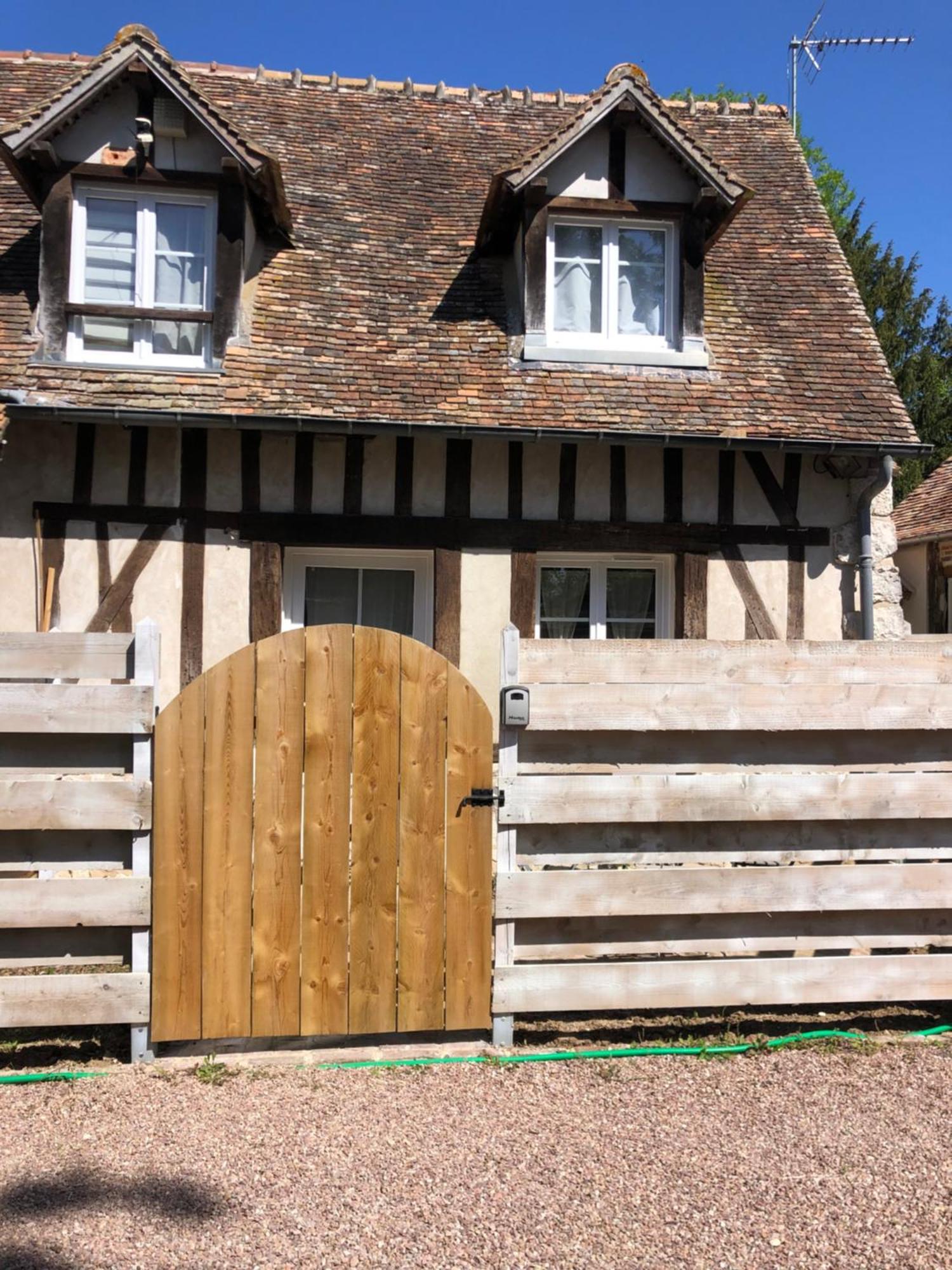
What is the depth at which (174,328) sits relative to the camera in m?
7.14

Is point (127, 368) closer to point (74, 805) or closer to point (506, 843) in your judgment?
point (74, 805)

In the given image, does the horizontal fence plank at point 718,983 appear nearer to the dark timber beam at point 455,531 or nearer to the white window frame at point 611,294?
the dark timber beam at point 455,531

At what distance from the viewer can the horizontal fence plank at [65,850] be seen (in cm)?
373

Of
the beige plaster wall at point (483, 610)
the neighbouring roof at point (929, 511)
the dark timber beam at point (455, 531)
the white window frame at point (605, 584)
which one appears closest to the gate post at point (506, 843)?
the beige plaster wall at point (483, 610)

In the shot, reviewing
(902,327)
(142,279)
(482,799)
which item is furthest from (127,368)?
(902,327)

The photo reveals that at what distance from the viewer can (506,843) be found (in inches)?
153

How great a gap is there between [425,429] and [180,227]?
105 inches

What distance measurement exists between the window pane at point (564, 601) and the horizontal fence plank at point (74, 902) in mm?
4232

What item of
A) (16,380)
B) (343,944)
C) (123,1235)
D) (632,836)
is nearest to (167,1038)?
(343,944)

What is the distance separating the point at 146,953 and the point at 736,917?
7.93ft

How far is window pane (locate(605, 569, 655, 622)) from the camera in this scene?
24.5ft

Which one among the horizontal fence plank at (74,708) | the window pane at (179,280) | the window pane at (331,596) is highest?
the window pane at (179,280)

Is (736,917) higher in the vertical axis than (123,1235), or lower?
higher

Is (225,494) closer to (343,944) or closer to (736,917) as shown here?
(343,944)
